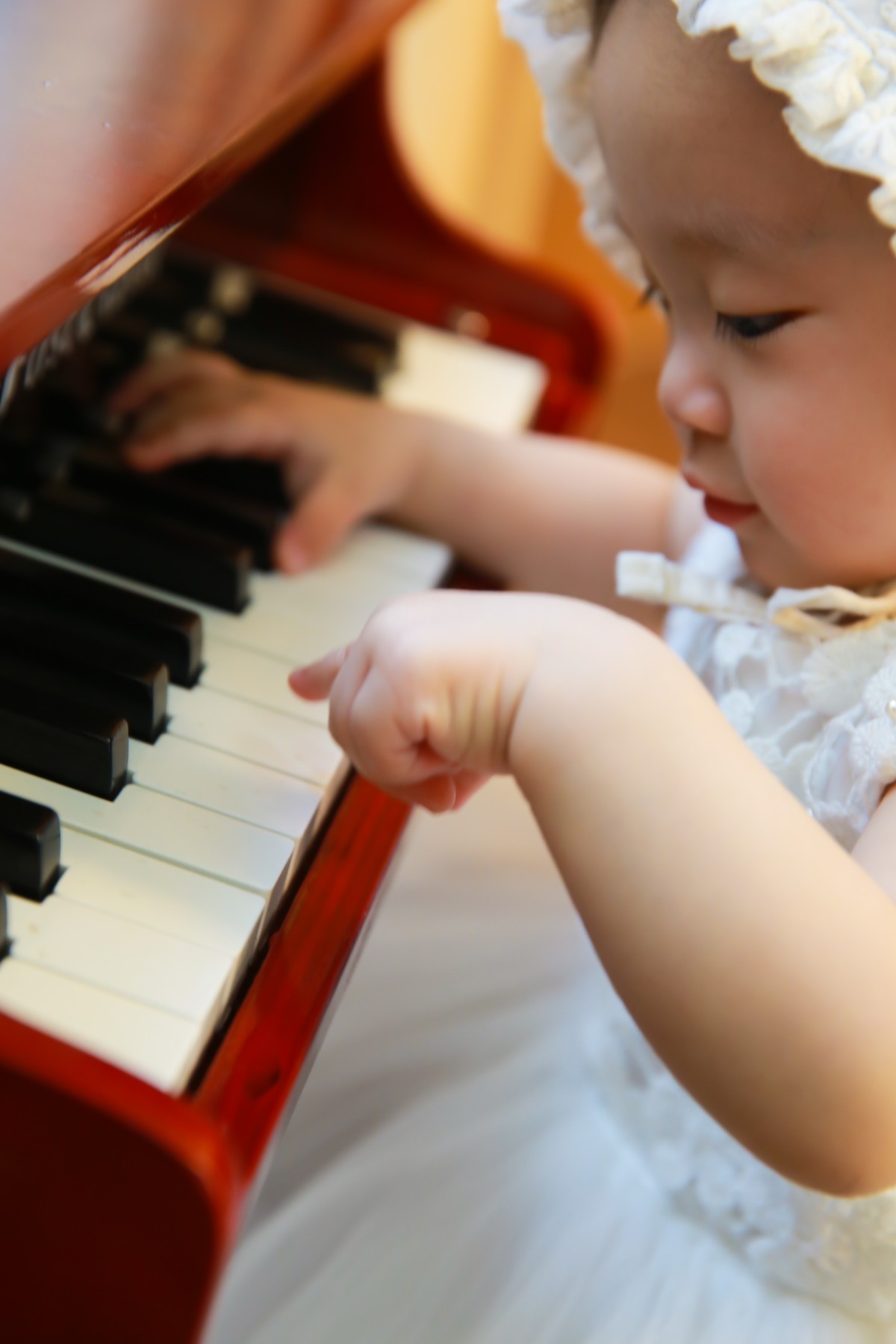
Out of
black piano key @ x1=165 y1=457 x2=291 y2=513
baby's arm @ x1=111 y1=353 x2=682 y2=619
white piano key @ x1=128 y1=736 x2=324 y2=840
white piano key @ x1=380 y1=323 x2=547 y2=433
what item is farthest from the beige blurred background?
white piano key @ x1=128 y1=736 x2=324 y2=840

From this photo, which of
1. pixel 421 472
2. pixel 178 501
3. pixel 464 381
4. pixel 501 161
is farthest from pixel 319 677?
pixel 501 161

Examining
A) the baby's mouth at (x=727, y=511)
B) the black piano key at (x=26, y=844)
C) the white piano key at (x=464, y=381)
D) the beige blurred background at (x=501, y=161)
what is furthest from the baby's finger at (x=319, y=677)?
the beige blurred background at (x=501, y=161)

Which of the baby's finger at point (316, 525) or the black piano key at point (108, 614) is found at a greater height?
the black piano key at point (108, 614)

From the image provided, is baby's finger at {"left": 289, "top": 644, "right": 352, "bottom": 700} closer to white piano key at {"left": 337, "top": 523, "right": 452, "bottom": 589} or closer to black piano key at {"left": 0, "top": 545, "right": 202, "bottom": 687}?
black piano key at {"left": 0, "top": 545, "right": 202, "bottom": 687}

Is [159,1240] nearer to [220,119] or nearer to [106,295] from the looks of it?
[220,119]

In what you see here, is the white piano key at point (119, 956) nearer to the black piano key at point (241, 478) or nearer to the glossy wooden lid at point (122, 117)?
the glossy wooden lid at point (122, 117)

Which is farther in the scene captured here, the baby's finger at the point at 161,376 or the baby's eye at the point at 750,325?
the baby's finger at the point at 161,376

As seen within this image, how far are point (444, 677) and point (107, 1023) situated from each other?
21 centimetres

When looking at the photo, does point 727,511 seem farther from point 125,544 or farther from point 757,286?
point 125,544

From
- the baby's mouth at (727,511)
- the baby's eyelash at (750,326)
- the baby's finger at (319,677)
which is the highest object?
the baby's eyelash at (750,326)

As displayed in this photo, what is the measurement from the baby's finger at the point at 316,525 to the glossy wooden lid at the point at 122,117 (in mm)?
246

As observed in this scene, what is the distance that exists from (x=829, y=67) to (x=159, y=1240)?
54cm

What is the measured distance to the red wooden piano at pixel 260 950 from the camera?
481 mm

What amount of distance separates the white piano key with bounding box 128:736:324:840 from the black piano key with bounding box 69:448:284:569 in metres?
0.24
